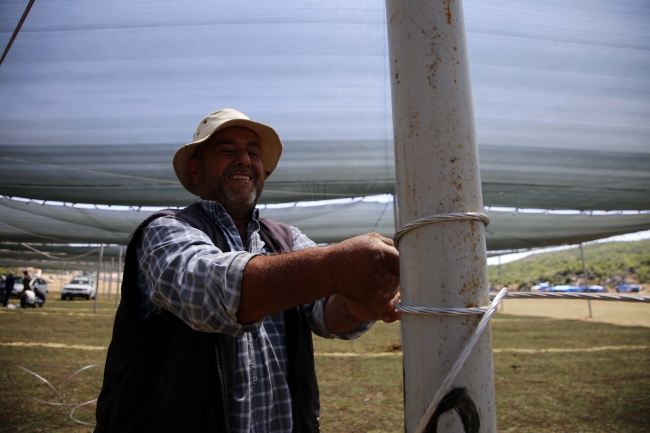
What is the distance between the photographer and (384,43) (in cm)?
346

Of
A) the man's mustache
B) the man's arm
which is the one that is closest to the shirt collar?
the man's mustache

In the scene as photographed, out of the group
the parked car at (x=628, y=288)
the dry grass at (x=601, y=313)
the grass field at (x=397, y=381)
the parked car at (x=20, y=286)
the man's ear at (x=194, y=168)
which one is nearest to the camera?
the man's ear at (x=194, y=168)

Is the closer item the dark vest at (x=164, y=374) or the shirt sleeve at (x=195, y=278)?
the shirt sleeve at (x=195, y=278)

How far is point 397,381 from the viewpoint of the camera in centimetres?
366

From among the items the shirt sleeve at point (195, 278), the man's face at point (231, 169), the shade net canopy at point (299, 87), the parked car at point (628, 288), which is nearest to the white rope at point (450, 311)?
the shirt sleeve at point (195, 278)

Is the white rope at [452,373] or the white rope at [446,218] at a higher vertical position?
the white rope at [446,218]

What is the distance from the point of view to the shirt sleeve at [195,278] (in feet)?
2.35

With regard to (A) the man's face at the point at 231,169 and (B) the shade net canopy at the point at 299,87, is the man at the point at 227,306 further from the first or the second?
(B) the shade net canopy at the point at 299,87

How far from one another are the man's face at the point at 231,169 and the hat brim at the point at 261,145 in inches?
1.3

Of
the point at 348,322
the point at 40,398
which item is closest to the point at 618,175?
the point at 348,322

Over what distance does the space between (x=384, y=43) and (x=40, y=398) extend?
12.6 ft

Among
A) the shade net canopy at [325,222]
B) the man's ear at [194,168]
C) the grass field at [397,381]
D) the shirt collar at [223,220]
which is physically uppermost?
the shade net canopy at [325,222]

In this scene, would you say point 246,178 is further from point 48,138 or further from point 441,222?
point 48,138

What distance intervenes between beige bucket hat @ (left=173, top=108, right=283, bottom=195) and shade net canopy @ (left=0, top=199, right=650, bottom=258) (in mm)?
4837
